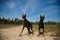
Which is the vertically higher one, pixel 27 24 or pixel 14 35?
pixel 27 24

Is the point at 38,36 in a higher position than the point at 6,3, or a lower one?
lower

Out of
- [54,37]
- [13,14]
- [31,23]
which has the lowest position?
[54,37]

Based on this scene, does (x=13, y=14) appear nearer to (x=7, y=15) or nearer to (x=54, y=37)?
(x=7, y=15)

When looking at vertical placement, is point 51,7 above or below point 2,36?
above

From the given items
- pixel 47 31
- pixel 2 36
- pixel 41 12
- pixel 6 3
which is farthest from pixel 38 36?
pixel 6 3

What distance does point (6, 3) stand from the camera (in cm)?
247

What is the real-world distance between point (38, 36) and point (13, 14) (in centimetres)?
56

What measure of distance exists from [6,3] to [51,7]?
77 cm

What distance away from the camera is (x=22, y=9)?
2.48 meters

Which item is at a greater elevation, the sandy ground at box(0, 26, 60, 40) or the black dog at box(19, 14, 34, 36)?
the black dog at box(19, 14, 34, 36)

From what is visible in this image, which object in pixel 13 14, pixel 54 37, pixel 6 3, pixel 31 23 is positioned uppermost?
pixel 6 3

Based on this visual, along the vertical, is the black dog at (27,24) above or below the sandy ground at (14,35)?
above

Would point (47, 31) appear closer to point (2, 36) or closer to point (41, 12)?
point (41, 12)

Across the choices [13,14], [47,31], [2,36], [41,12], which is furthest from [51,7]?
[2,36]
